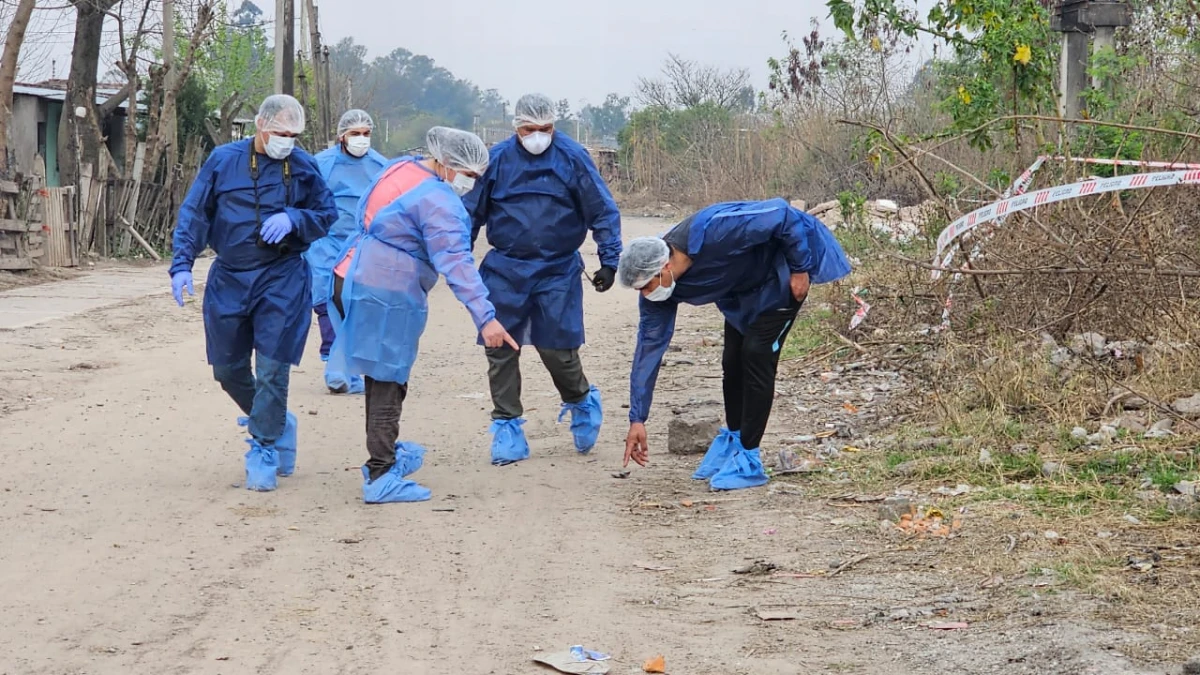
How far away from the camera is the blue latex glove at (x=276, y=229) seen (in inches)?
262

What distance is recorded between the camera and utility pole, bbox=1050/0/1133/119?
11523 mm

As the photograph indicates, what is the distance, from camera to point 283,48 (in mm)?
25297

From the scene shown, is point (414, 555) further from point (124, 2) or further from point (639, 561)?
point (124, 2)

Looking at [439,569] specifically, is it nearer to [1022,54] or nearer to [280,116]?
[280,116]

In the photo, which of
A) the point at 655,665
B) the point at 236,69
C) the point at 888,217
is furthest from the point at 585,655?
the point at 236,69

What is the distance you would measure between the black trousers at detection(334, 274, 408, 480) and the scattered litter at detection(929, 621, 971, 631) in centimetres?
279

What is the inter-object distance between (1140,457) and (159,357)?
7632 millimetres

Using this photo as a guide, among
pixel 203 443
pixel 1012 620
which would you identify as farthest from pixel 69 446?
pixel 1012 620

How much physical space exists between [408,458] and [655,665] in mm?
2817

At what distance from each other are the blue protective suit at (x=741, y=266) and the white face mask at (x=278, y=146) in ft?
5.96

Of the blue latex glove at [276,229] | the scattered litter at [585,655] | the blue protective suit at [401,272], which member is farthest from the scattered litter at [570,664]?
the blue latex glove at [276,229]

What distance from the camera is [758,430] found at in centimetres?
667

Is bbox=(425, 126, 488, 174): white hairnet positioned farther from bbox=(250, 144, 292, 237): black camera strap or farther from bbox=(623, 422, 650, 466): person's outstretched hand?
bbox=(623, 422, 650, 466): person's outstretched hand

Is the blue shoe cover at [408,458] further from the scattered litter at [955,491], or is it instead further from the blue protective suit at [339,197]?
the blue protective suit at [339,197]
